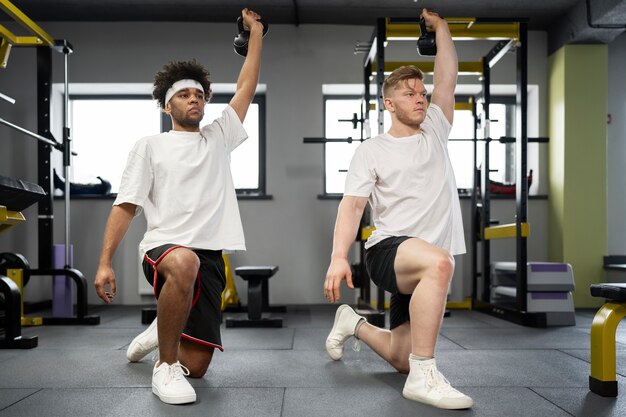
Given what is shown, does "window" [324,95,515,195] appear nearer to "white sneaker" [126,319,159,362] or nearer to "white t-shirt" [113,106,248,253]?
"white sneaker" [126,319,159,362]

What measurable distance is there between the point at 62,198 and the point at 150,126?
40.2 inches

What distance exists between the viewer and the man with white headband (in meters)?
2.12

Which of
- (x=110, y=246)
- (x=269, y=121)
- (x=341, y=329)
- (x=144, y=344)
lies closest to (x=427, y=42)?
(x=341, y=329)

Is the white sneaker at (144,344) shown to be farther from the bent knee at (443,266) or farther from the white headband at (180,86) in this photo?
the bent knee at (443,266)

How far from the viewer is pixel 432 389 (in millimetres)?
1933

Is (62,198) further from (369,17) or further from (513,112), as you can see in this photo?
(513,112)

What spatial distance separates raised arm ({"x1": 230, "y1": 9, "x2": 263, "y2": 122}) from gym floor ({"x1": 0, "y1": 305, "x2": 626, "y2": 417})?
1.08m

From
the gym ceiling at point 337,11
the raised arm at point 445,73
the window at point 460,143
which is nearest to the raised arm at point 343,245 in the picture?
the raised arm at point 445,73

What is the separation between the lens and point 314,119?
5.57 m

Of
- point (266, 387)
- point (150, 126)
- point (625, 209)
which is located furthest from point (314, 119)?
point (266, 387)

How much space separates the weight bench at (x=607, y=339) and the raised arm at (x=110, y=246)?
1.64 metres

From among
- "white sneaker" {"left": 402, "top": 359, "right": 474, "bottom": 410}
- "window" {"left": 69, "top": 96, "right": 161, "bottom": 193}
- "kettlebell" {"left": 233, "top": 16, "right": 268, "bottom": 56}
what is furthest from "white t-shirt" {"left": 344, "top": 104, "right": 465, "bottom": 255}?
"window" {"left": 69, "top": 96, "right": 161, "bottom": 193}

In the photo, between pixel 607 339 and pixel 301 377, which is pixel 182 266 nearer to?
pixel 301 377

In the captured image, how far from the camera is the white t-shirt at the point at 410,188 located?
2.18 metres
